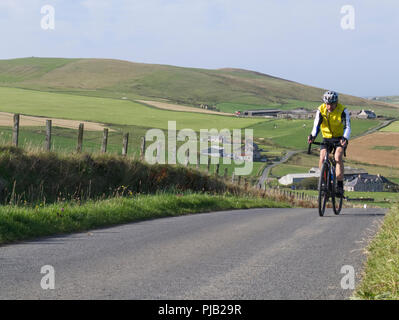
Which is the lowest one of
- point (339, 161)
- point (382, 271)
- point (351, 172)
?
point (351, 172)

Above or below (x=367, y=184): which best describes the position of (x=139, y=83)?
above

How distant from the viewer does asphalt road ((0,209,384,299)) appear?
574 centimetres

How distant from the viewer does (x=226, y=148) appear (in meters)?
78.2

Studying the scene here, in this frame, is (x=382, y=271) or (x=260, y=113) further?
(x=260, y=113)

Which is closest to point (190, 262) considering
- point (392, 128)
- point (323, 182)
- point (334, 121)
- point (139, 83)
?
point (323, 182)

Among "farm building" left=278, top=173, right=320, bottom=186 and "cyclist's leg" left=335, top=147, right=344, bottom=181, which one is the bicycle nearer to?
"cyclist's leg" left=335, top=147, right=344, bottom=181

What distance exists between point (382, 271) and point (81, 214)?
6.58 metres

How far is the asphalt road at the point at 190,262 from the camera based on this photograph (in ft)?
18.8

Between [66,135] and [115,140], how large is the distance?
819 centimetres

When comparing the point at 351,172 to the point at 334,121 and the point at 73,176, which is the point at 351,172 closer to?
the point at 73,176

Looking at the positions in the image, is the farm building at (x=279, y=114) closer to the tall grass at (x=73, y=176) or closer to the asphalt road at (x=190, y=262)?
the tall grass at (x=73, y=176)

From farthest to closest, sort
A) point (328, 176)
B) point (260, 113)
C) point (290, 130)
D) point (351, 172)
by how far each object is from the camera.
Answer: point (260, 113)
point (290, 130)
point (351, 172)
point (328, 176)

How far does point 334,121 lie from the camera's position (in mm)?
12438
